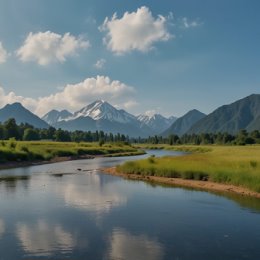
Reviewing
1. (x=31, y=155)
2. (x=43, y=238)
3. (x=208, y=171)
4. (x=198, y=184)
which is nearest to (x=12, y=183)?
(x=198, y=184)

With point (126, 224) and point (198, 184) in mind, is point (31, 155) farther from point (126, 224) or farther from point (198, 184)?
point (126, 224)

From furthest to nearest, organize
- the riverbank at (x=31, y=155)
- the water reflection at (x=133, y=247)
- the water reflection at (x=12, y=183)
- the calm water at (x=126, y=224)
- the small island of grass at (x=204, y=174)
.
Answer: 1. the riverbank at (x=31, y=155)
2. the water reflection at (x=12, y=183)
3. the small island of grass at (x=204, y=174)
4. the calm water at (x=126, y=224)
5. the water reflection at (x=133, y=247)

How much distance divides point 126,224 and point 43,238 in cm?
661

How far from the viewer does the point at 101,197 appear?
41.7m

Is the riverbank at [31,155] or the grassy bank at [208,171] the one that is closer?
the grassy bank at [208,171]

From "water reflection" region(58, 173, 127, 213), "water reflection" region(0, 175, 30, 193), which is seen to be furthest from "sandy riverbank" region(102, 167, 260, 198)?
"water reflection" region(0, 175, 30, 193)

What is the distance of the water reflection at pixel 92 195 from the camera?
36.7m

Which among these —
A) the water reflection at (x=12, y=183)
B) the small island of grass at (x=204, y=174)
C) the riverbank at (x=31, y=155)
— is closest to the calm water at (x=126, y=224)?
the water reflection at (x=12, y=183)

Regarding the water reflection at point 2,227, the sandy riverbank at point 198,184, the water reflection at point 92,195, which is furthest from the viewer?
the sandy riverbank at point 198,184

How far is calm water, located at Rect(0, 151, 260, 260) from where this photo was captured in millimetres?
22700

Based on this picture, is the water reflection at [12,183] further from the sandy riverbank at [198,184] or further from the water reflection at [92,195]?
the sandy riverbank at [198,184]

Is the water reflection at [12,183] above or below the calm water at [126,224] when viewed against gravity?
above

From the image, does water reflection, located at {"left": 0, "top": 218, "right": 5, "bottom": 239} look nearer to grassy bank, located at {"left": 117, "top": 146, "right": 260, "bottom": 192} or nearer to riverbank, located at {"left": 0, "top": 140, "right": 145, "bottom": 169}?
grassy bank, located at {"left": 117, "top": 146, "right": 260, "bottom": 192}

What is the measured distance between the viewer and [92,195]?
4297 cm
